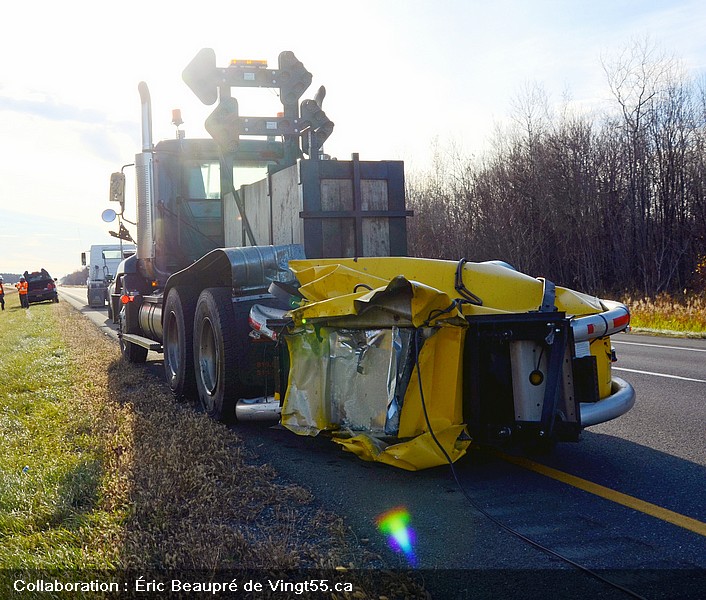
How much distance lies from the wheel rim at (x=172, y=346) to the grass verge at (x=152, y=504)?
692mm

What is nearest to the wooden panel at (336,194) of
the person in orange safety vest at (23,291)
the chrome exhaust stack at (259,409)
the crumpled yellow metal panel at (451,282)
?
the crumpled yellow metal panel at (451,282)

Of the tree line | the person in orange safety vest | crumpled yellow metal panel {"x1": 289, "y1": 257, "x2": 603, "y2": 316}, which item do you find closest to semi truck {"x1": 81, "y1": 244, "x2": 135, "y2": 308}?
the person in orange safety vest

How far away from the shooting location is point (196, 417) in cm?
589

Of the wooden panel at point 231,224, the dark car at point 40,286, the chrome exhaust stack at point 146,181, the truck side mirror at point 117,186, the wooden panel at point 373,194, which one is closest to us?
the wooden panel at point 373,194

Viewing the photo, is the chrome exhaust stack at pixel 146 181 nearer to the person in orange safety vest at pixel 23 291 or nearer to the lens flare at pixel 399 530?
the lens flare at pixel 399 530

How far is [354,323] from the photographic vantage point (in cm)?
443

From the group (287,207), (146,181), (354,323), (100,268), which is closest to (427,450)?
(354,323)

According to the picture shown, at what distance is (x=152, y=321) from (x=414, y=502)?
5.59 meters

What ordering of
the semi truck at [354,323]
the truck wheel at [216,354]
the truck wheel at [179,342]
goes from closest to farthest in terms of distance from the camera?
the semi truck at [354,323]
the truck wheel at [216,354]
the truck wheel at [179,342]

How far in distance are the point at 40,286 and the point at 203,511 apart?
38.5 metres

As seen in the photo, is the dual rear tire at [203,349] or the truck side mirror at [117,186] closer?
the dual rear tire at [203,349]

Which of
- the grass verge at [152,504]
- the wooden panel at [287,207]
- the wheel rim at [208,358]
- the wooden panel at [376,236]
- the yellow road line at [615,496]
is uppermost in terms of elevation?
the wooden panel at [287,207]

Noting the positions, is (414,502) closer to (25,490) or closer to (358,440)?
(358,440)

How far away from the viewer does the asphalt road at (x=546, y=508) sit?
2936 millimetres
